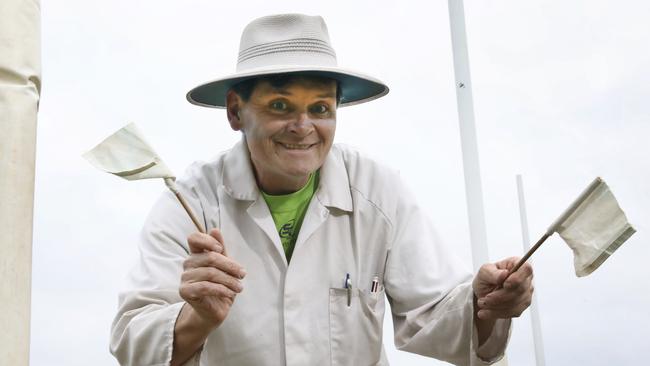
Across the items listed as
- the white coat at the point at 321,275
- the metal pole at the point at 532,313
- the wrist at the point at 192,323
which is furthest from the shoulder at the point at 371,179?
the metal pole at the point at 532,313

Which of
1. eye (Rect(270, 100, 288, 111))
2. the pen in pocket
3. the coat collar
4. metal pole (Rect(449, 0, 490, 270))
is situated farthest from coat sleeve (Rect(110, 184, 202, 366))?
metal pole (Rect(449, 0, 490, 270))

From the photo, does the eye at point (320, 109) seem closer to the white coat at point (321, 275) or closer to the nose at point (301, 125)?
the nose at point (301, 125)

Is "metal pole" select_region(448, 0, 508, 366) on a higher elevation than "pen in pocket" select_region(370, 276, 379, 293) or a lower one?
higher

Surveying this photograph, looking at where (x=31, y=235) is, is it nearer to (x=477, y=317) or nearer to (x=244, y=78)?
(x=244, y=78)

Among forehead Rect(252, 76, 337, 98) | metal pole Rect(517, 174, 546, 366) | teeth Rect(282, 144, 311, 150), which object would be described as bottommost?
metal pole Rect(517, 174, 546, 366)

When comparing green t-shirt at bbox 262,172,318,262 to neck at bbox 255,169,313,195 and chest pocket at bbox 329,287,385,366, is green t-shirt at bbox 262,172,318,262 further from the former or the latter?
chest pocket at bbox 329,287,385,366

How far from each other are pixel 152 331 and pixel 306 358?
37cm

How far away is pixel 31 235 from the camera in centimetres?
112

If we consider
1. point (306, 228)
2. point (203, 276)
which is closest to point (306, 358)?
point (306, 228)

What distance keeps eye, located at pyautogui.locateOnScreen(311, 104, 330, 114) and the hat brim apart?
74 mm

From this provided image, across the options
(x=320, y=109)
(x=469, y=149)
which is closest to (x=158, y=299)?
(x=320, y=109)

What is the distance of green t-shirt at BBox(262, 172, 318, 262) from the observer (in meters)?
2.02

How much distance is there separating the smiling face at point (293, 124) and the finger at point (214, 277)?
405mm

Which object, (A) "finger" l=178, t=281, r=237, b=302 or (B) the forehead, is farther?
(B) the forehead
